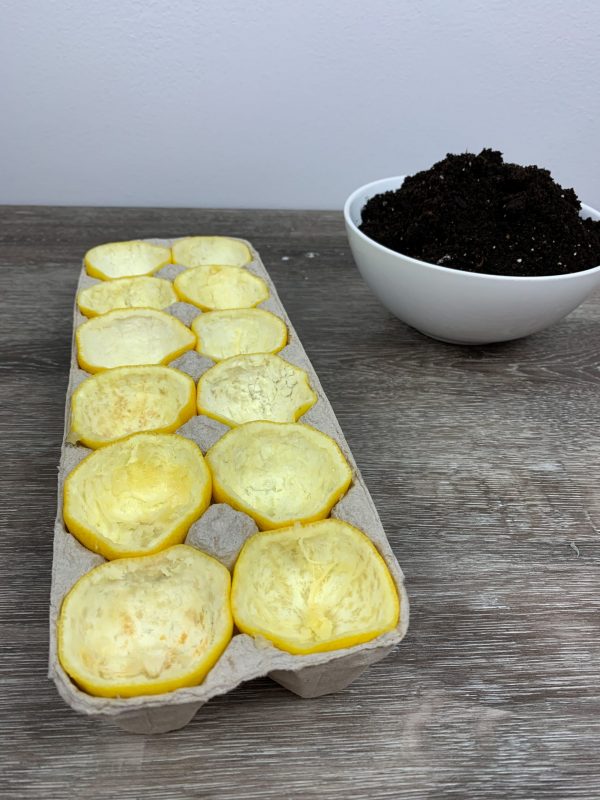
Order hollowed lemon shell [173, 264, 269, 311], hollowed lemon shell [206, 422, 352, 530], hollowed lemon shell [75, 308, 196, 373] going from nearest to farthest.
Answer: hollowed lemon shell [206, 422, 352, 530], hollowed lemon shell [75, 308, 196, 373], hollowed lemon shell [173, 264, 269, 311]

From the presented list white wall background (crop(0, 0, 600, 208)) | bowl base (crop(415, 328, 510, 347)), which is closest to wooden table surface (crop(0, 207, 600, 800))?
bowl base (crop(415, 328, 510, 347))

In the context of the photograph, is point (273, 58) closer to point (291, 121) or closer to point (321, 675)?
point (291, 121)

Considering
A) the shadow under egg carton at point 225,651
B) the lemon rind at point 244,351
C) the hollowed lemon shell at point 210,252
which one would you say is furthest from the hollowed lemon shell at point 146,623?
the hollowed lemon shell at point 210,252

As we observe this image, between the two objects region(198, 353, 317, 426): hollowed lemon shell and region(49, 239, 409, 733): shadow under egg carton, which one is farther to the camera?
region(198, 353, 317, 426): hollowed lemon shell

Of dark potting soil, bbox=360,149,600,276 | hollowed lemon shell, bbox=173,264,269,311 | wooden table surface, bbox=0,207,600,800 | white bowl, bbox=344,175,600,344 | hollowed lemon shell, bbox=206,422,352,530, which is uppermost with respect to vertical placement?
dark potting soil, bbox=360,149,600,276

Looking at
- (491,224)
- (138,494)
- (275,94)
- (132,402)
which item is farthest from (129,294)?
(275,94)

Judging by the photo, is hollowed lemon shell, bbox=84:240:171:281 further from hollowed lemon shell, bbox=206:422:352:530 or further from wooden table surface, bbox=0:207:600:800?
hollowed lemon shell, bbox=206:422:352:530

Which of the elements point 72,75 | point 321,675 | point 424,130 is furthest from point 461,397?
point 72,75

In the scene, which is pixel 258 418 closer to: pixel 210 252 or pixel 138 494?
pixel 138 494
